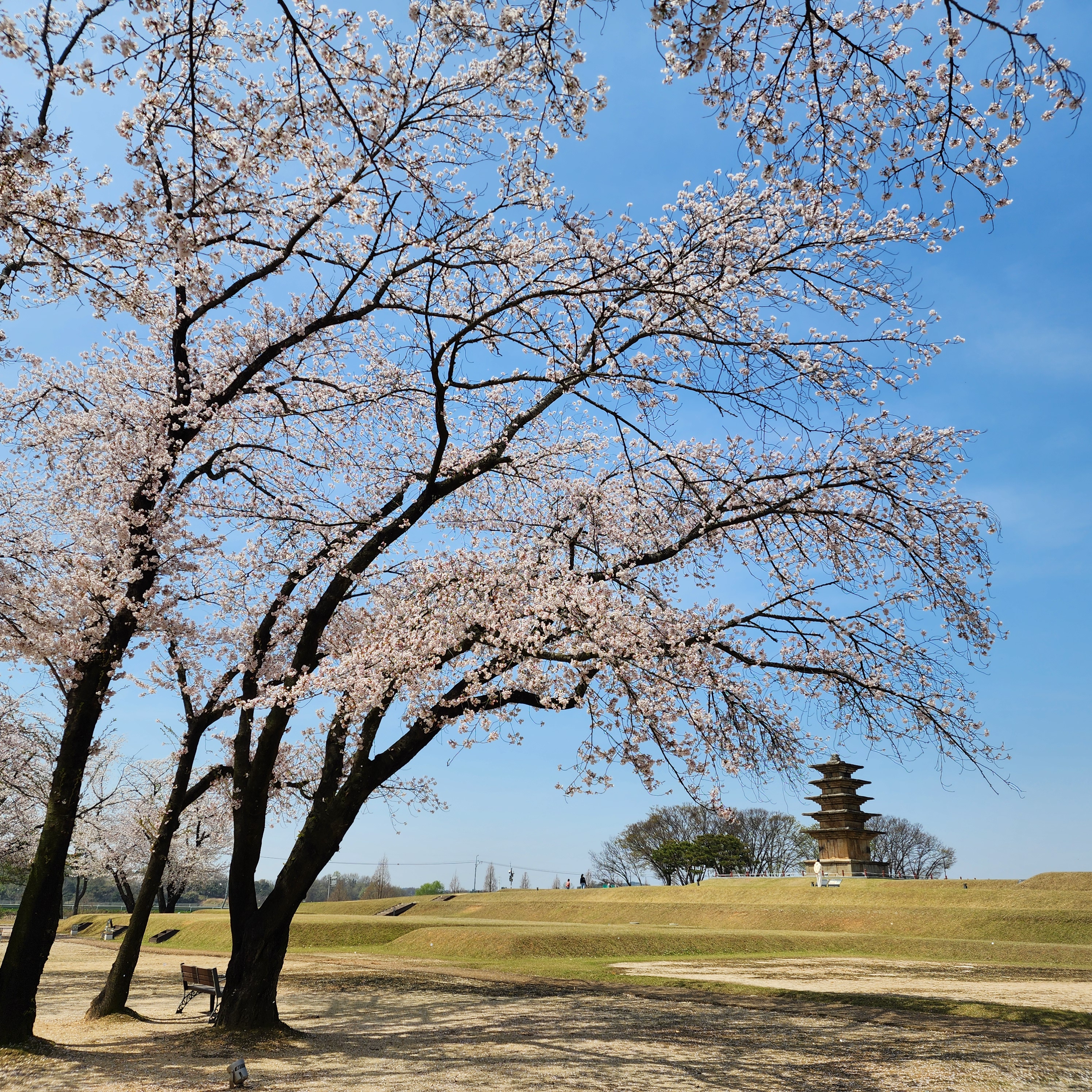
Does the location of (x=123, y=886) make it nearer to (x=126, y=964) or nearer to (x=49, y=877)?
(x=126, y=964)

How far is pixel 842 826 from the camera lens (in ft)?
161

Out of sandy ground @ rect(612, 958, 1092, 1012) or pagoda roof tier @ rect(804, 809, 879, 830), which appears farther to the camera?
pagoda roof tier @ rect(804, 809, 879, 830)

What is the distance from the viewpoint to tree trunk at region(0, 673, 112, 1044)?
33.0ft

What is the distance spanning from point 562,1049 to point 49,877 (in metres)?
6.86

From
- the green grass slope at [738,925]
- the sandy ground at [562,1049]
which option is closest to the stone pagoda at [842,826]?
the green grass slope at [738,925]

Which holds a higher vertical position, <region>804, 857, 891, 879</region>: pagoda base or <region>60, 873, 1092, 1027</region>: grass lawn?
<region>804, 857, 891, 879</region>: pagoda base

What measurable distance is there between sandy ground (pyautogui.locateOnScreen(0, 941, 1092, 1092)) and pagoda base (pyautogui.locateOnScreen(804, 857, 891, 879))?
122ft

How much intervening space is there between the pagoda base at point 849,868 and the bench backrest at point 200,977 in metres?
40.7

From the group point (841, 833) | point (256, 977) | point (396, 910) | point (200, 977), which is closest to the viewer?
point (256, 977)

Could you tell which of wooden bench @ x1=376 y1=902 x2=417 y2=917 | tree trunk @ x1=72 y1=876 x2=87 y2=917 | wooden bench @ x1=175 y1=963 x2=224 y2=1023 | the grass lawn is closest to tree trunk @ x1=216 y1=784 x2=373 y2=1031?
wooden bench @ x1=175 y1=963 x2=224 y2=1023

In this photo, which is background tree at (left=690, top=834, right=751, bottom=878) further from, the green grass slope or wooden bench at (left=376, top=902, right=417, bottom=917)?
wooden bench at (left=376, top=902, right=417, bottom=917)

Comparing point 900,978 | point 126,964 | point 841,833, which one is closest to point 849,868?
point 841,833

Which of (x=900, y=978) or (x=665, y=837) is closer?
(x=900, y=978)

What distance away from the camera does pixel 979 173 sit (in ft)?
17.2
